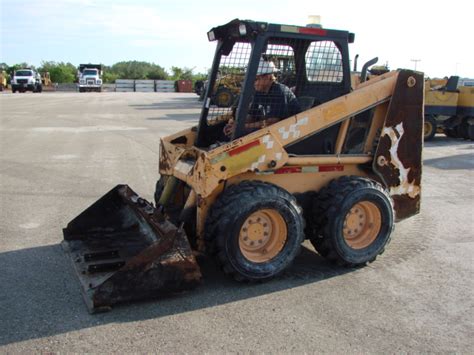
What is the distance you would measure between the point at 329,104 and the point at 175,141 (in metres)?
1.89

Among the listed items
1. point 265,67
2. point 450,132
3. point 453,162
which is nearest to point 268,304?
point 265,67

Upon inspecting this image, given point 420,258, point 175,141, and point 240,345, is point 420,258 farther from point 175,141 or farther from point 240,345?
point 175,141

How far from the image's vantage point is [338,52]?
16.5 ft

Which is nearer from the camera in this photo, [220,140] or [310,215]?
[310,215]

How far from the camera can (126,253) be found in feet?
15.4

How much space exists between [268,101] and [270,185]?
0.91m

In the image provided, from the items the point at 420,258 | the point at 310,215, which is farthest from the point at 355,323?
the point at 420,258

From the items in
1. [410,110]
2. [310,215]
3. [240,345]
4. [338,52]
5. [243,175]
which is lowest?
[240,345]

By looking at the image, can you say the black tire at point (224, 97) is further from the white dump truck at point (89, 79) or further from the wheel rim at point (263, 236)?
the white dump truck at point (89, 79)

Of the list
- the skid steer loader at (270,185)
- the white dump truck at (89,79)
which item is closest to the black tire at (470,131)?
the skid steer loader at (270,185)

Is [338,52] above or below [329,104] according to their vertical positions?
above

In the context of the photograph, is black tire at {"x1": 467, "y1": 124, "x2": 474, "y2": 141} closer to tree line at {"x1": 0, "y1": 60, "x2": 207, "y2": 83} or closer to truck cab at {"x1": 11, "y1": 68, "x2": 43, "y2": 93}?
truck cab at {"x1": 11, "y1": 68, "x2": 43, "y2": 93}

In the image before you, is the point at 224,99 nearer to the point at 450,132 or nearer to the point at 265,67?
the point at 265,67

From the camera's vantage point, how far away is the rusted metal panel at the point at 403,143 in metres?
5.07
